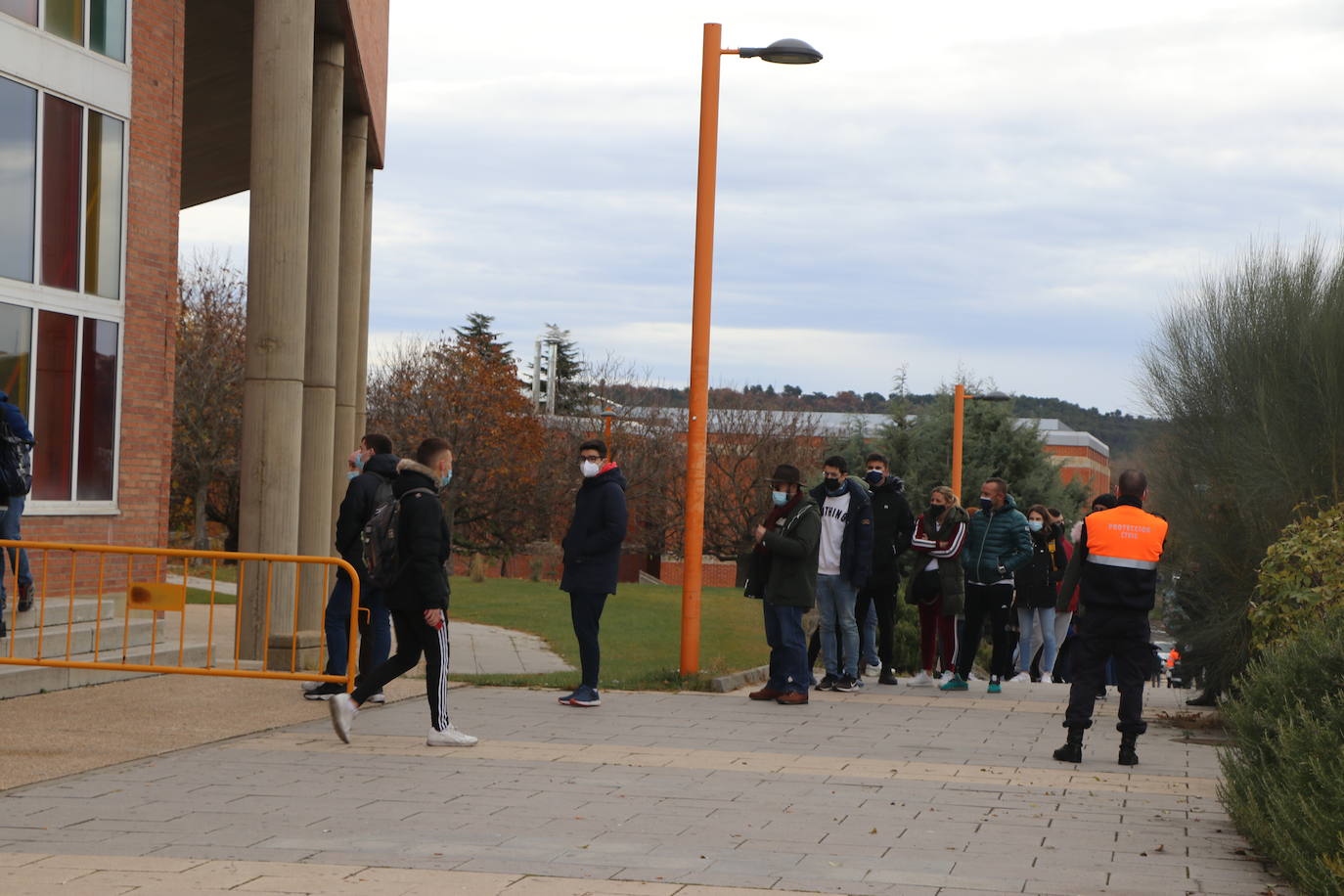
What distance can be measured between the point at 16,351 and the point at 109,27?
3369 mm

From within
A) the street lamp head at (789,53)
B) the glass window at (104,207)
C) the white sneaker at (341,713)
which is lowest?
the white sneaker at (341,713)

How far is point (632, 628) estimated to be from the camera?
22.1 meters

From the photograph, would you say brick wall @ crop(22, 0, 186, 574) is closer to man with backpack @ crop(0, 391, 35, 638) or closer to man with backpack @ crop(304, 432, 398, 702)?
man with backpack @ crop(0, 391, 35, 638)

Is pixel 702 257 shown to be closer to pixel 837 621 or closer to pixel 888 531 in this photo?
pixel 888 531

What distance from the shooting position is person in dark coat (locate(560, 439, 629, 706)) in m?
11.4

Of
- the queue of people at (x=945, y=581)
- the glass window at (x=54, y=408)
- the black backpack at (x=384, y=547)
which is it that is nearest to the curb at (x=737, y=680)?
the queue of people at (x=945, y=581)

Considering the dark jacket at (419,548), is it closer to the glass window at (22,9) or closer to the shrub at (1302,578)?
the shrub at (1302,578)

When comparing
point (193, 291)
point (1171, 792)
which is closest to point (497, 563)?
point (193, 291)

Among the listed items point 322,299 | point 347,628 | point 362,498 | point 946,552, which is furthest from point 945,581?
point 322,299

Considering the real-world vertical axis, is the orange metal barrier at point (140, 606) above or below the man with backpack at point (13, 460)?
below

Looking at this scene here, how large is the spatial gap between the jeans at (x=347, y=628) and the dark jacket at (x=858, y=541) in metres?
3.75

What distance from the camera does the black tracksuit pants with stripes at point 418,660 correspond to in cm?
914

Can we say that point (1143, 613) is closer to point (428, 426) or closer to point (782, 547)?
point (782, 547)

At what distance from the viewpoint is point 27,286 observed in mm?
14086
